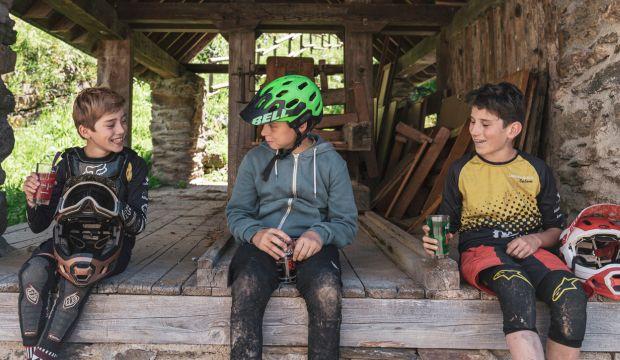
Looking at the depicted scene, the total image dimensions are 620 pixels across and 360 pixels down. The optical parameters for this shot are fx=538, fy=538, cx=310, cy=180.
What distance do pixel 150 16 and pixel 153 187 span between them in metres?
4.61

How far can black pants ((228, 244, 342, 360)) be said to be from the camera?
242 centimetres

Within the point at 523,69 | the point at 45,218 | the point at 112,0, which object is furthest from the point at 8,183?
the point at 523,69

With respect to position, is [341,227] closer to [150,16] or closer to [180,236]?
[180,236]

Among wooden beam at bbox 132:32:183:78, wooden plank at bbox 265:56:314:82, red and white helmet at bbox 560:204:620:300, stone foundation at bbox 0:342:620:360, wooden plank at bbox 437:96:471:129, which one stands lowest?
stone foundation at bbox 0:342:620:360

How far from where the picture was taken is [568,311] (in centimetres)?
236

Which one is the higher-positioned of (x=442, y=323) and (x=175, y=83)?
(x=175, y=83)

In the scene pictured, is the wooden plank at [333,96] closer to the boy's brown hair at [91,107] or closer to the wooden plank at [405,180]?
the wooden plank at [405,180]

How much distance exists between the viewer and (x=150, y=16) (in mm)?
7148

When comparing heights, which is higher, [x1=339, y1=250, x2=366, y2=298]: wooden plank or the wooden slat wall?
the wooden slat wall

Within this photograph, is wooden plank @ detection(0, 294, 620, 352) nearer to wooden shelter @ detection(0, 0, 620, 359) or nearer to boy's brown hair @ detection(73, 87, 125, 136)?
wooden shelter @ detection(0, 0, 620, 359)

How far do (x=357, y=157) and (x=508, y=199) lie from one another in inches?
148

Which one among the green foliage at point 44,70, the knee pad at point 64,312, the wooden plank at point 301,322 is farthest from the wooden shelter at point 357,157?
the green foliage at point 44,70

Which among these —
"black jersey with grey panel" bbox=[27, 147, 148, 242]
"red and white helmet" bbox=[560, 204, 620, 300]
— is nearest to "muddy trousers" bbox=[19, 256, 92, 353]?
"black jersey with grey panel" bbox=[27, 147, 148, 242]

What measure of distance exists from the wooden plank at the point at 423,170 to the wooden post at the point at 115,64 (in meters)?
3.93
